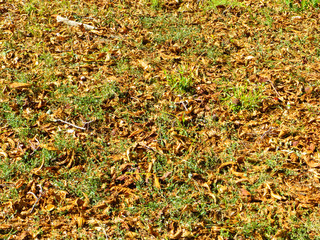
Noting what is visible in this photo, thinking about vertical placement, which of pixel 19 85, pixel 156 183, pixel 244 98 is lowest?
pixel 156 183

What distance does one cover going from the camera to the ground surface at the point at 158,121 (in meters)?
2.85

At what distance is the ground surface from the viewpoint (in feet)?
9.34

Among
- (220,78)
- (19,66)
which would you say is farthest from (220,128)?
(19,66)

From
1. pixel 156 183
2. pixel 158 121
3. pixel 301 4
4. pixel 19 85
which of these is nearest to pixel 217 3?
pixel 301 4

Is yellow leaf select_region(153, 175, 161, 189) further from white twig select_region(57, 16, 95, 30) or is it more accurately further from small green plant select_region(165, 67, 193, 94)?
white twig select_region(57, 16, 95, 30)

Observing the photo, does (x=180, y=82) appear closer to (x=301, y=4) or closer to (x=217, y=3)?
(x=217, y=3)

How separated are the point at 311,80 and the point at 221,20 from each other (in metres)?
1.79

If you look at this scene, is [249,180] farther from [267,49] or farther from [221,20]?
[221,20]

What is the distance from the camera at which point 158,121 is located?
3.59 meters

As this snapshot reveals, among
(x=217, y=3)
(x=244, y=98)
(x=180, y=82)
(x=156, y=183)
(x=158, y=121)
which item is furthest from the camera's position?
(x=217, y=3)

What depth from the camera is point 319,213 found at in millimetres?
2844

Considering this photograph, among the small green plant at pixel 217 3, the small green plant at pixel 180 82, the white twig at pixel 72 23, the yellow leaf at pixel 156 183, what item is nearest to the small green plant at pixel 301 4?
the small green plant at pixel 217 3

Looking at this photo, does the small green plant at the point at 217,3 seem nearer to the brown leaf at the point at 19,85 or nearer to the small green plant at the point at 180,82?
the small green plant at the point at 180,82

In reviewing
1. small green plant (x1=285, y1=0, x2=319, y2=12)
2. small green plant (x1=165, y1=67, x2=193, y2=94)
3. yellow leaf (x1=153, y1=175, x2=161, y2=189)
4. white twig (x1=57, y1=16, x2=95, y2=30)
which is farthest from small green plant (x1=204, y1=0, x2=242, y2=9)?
yellow leaf (x1=153, y1=175, x2=161, y2=189)
